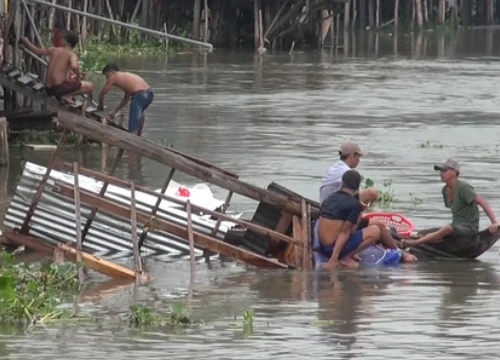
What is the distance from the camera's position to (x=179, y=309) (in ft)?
29.7

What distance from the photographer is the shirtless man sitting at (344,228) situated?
11.2 metres

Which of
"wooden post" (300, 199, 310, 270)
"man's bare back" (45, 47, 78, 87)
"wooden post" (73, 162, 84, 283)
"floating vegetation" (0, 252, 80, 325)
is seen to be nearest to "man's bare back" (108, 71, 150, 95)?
"man's bare back" (45, 47, 78, 87)

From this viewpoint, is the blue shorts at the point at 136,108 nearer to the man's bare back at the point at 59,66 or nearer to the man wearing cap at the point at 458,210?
the man's bare back at the point at 59,66

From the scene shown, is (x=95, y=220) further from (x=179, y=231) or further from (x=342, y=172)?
(x=342, y=172)

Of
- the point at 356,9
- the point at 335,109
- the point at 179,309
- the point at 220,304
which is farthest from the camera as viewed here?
the point at 356,9

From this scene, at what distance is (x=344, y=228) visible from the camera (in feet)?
36.9

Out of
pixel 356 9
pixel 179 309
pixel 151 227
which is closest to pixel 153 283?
pixel 151 227

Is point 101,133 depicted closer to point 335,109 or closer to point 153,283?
point 153,283

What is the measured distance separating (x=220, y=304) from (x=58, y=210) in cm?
219

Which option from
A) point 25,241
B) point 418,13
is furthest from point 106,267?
point 418,13

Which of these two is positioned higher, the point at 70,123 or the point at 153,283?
the point at 70,123

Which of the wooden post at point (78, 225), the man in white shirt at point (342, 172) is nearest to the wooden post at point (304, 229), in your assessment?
the man in white shirt at point (342, 172)

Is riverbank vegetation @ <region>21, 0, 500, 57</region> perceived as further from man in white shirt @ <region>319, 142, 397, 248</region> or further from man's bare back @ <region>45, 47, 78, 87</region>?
man in white shirt @ <region>319, 142, 397, 248</region>

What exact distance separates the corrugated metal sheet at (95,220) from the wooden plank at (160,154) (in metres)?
0.44
